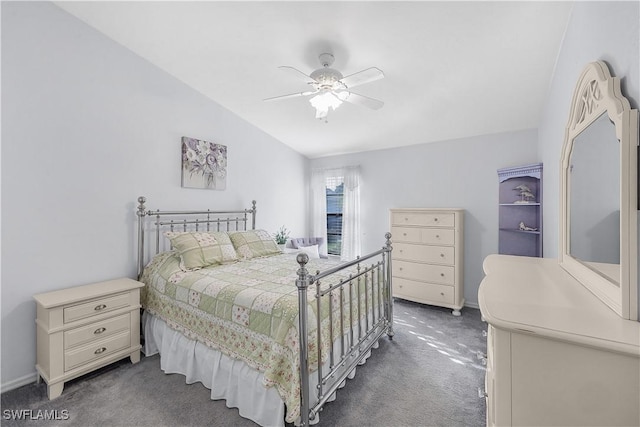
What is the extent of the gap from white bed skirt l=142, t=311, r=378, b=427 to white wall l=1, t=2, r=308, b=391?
881 millimetres

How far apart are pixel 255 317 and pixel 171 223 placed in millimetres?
1951

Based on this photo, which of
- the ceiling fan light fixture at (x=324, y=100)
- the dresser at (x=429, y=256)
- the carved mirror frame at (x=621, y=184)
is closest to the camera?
the carved mirror frame at (x=621, y=184)

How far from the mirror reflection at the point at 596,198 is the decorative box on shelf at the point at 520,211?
197 cm

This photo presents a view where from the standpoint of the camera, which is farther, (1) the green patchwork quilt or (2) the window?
(2) the window

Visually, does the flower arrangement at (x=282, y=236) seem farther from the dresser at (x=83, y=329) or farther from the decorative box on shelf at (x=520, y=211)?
the decorative box on shelf at (x=520, y=211)

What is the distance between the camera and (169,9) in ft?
7.43

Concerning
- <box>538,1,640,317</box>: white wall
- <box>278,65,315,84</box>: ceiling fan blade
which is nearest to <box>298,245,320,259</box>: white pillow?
<box>278,65,315,84</box>: ceiling fan blade

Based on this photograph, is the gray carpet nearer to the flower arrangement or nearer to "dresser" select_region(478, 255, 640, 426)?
"dresser" select_region(478, 255, 640, 426)

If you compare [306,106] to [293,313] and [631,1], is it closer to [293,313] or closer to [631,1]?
[293,313]

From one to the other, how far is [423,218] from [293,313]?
2.65 m

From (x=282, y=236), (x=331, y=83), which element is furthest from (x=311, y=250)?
(x=331, y=83)

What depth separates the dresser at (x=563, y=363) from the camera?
0.71 m

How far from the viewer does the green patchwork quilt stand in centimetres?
172

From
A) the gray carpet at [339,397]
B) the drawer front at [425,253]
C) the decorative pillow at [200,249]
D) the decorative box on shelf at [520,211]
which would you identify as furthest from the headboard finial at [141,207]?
the decorative box on shelf at [520,211]
